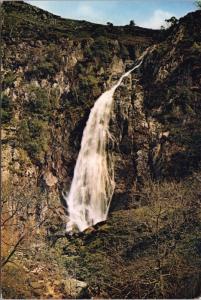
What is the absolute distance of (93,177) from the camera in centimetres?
1778

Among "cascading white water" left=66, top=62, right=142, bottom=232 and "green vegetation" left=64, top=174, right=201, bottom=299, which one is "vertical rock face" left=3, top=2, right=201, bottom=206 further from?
"green vegetation" left=64, top=174, right=201, bottom=299

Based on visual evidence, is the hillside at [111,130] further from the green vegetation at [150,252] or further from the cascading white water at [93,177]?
the cascading white water at [93,177]

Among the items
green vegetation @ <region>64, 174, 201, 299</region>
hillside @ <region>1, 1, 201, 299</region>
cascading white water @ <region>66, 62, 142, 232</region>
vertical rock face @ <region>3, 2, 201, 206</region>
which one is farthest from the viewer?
vertical rock face @ <region>3, 2, 201, 206</region>

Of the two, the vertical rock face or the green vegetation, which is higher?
the vertical rock face

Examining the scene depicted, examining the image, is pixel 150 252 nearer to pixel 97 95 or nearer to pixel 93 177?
pixel 93 177

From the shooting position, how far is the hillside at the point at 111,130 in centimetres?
1235

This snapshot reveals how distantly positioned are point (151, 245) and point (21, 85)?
8246 mm

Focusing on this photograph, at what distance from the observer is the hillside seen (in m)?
12.4

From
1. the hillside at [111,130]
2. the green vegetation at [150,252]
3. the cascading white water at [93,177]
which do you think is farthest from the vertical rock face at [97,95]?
the green vegetation at [150,252]

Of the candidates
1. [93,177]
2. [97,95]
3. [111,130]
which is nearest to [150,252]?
[93,177]

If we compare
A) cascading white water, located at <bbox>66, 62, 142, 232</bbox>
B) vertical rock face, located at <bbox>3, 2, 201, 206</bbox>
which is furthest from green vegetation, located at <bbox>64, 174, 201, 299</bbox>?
vertical rock face, located at <bbox>3, 2, 201, 206</bbox>

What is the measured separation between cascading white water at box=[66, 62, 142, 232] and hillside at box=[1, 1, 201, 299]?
20cm

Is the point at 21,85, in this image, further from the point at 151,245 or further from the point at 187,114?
the point at 151,245

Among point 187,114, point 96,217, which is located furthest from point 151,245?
point 187,114
